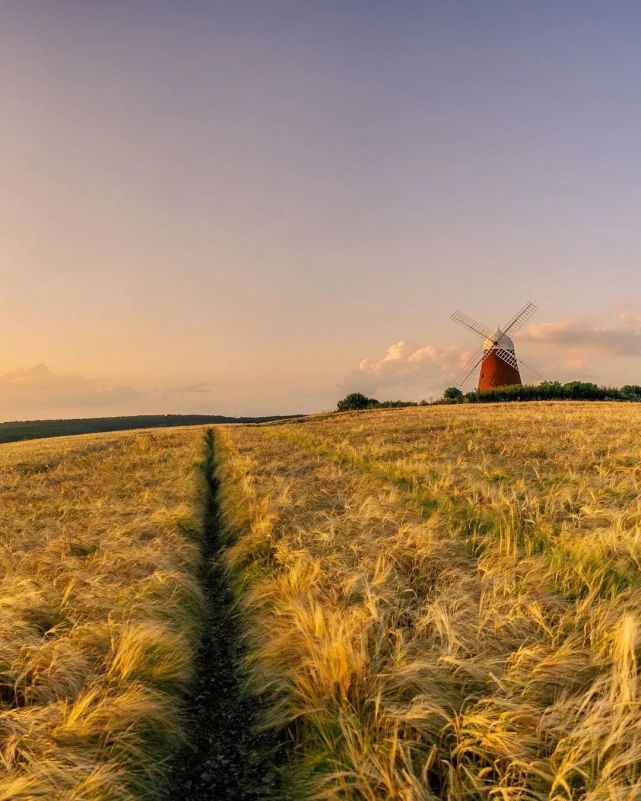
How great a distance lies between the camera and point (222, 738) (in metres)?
3.62

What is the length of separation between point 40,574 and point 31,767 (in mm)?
4029

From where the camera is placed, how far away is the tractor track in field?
313 cm

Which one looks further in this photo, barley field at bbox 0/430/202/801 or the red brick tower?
the red brick tower

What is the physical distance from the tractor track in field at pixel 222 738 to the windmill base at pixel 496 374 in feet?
237

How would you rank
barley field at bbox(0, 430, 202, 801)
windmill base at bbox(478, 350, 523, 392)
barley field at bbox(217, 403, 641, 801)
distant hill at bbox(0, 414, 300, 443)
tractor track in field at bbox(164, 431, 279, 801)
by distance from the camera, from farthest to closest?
1. distant hill at bbox(0, 414, 300, 443)
2. windmill base at bbox(478, 350, 523, 392)
3. tractor track in field at bbox(164, 431, 279, 801)
4. barley field at bbox(0, 430, 202, 801)
5. barley field at bbox(217, 403, 641, 801)

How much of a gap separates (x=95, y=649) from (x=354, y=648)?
95.2 inches

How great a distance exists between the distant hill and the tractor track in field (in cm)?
7889

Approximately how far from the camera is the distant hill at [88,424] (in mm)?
95219

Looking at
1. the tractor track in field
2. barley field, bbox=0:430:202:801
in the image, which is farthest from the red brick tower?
the tractor track in field

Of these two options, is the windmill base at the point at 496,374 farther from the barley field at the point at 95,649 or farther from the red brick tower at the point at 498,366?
the barley field at the point at 95,649

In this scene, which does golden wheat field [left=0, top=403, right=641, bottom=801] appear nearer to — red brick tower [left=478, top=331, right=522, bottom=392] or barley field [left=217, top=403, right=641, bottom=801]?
barley field [left=217, top=403, right=641, bottom=801]

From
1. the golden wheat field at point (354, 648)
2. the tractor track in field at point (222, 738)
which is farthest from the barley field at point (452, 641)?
the tractor track in field at point (222, 738)

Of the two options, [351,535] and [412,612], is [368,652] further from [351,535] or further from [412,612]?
[351,535]

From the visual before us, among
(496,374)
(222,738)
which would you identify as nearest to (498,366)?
(496,374)
